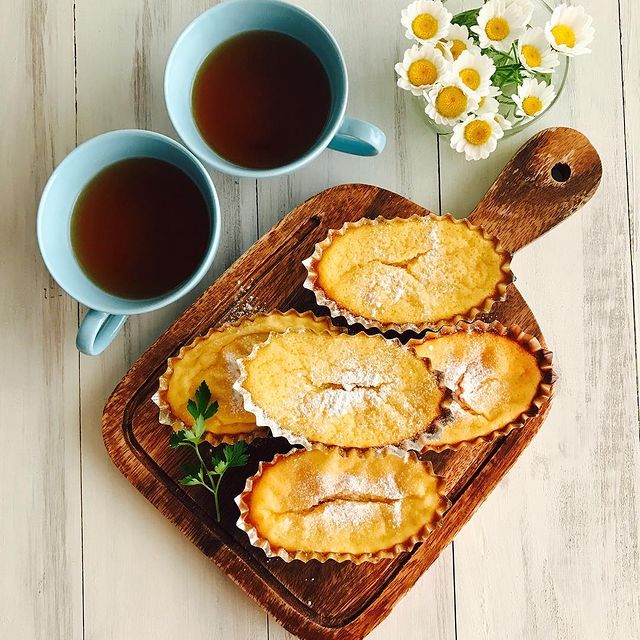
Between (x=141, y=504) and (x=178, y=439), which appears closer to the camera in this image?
(x=178, y=439)

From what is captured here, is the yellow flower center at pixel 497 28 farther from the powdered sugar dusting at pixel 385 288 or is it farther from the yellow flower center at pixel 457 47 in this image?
the powdered sugar dusting at pixel 385 288

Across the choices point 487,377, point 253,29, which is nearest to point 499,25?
point 253,29

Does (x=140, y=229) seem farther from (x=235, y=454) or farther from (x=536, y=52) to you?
(x=536, y=52)

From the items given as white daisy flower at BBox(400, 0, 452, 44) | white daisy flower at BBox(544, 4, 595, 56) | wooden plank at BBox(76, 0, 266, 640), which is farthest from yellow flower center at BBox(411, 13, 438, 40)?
wooden plank at BBox(76, 0, 266, 640)

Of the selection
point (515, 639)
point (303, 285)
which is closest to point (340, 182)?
point (303, 285)

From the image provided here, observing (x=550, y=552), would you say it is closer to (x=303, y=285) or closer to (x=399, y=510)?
(x=399, y=510)

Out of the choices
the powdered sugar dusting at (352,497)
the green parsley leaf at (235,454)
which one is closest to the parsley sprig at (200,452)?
the green parsley leaf at (235,454)
